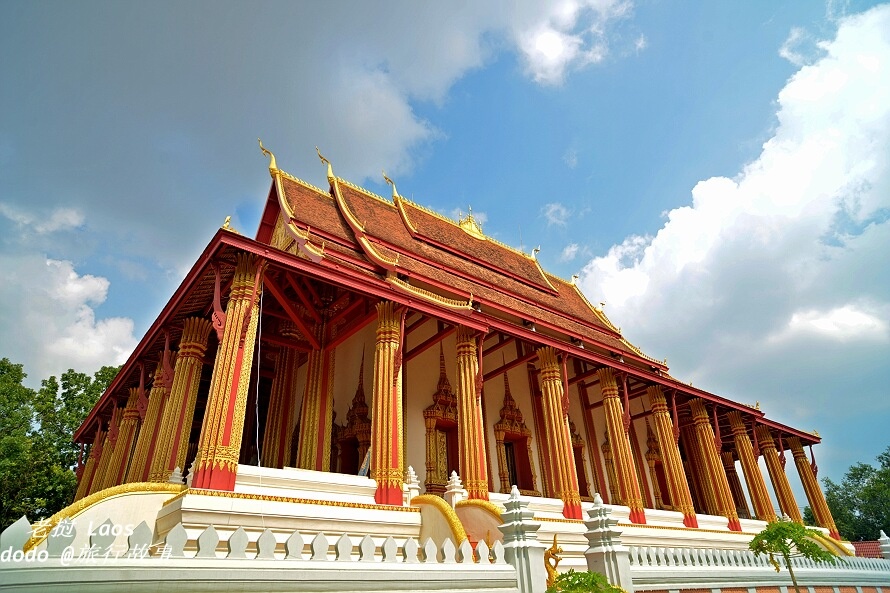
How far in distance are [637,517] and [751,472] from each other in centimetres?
695

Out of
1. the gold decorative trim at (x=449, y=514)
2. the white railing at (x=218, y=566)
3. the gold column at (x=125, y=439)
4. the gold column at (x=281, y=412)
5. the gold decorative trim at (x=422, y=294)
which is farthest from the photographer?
the gold column at (x=125, y=439)

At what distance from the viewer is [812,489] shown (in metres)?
18.8

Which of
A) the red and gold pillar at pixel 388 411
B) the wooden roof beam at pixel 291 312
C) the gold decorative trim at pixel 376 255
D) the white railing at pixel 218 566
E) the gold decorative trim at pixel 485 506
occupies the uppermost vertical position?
the gold decorative trim at pixel 376 255

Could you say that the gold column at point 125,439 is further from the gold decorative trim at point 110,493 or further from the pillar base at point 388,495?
the pillar base at point 388,495

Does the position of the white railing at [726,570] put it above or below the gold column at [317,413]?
below

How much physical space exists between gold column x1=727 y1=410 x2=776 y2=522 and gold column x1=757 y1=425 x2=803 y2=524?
1.60 m

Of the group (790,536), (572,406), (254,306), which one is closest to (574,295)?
(572,406)

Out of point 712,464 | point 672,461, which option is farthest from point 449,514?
point 712,464

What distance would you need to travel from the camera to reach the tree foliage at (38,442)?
55.4 ft

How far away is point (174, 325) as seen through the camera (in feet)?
34.5

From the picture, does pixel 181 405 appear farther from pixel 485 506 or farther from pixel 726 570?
pixel 726 570

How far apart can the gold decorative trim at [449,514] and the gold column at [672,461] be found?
7.92m

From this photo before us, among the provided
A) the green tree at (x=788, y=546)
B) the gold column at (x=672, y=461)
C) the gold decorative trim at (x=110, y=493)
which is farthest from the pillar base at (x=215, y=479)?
the gold column at (x=672, y=461)

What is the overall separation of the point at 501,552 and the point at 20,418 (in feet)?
65.9
